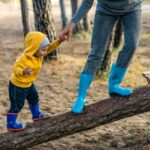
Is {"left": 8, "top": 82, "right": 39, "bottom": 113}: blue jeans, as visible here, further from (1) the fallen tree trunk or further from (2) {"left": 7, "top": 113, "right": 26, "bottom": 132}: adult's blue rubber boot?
(1) the fallen tree trunk

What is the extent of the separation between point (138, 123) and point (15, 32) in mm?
11203

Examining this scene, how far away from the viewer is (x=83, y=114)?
568cm

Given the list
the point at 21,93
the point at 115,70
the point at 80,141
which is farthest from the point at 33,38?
the point at 80,141

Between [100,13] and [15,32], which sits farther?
[15,32]

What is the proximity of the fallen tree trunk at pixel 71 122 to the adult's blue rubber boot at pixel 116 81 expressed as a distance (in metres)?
0.08

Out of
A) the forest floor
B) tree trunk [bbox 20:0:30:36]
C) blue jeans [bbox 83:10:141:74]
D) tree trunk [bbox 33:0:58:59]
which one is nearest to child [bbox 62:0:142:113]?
blue jeans [bbox 83:10:141:74]

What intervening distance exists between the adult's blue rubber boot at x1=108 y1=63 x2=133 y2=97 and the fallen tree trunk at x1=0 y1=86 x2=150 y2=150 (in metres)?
0.08

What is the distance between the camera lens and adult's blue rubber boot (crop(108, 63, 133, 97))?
5.50 m

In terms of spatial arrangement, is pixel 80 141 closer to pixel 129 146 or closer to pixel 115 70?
pixel 129 146

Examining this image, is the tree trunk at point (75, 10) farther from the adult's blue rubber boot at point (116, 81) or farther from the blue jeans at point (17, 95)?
the blue jeans at point (17, 95)

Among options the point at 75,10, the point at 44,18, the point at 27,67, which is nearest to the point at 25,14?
the point at 44,18

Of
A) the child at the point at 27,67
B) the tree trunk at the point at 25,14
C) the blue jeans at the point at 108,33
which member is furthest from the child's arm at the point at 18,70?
the tree trunk at the point at 25,14

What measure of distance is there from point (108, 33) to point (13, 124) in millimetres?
1647

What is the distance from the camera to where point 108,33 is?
17.5 ft
